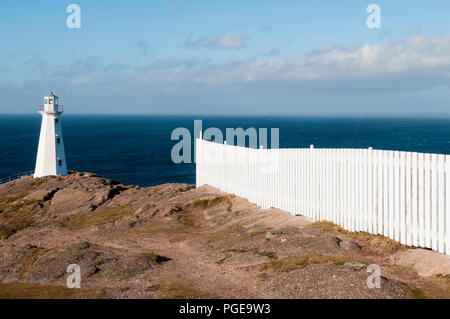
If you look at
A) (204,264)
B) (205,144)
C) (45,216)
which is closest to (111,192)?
(45,216)

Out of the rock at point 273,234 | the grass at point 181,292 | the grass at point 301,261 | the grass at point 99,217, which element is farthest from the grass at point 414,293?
the grass at point 99,217

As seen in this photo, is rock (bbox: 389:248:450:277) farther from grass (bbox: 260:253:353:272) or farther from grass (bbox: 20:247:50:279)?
grass (bbox: 20:247:50:279)

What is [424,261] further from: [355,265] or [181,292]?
[181,292]

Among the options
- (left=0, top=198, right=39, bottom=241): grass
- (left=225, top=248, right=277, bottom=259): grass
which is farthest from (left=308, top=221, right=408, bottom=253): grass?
(left=0, top=198, right=39, bottom=241): grass

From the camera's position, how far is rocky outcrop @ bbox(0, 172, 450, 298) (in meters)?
10.3

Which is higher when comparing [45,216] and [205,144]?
[205,144]

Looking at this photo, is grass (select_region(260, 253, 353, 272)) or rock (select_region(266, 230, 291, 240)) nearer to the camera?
grass (select_region(260, 253, 353, 272))

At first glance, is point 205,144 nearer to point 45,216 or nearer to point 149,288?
point 45,216

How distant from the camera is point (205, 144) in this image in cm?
2572

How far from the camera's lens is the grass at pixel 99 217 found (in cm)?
2241

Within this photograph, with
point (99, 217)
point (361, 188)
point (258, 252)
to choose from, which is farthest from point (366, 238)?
point (99, 217)

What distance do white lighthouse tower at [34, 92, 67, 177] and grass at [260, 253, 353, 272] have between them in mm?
37136

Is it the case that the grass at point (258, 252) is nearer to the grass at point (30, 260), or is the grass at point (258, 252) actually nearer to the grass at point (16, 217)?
the grass at point (30, 260)
